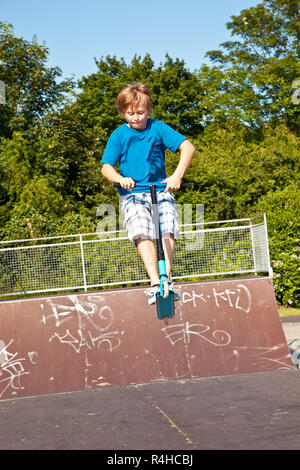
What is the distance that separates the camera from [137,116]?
4.89 meters

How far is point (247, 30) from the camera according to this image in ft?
119

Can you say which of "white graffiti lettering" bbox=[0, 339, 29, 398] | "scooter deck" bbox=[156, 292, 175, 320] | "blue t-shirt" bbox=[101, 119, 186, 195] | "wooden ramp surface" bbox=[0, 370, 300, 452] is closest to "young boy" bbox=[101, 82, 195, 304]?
"blue t-shirt" bbox=[101, 119, 186, 195]

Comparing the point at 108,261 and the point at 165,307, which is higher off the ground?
the point at 108,261

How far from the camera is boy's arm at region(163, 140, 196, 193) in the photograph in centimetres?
475

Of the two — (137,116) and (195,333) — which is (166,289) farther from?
(195,333)

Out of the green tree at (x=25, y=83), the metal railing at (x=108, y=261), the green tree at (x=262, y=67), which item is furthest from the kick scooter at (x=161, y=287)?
the green tree at (x=262, y=67)

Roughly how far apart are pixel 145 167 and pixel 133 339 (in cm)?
352

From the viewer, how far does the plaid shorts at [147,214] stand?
4910mm

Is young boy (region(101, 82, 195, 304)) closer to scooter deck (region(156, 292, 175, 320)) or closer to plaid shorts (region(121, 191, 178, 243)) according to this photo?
plaid shorts (region(121, 191, 178, 243))

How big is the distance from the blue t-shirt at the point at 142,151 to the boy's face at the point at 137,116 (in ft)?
0.19

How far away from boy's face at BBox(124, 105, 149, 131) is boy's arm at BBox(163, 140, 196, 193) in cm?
40

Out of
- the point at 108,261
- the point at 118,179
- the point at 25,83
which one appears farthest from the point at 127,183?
the point at 25,83
